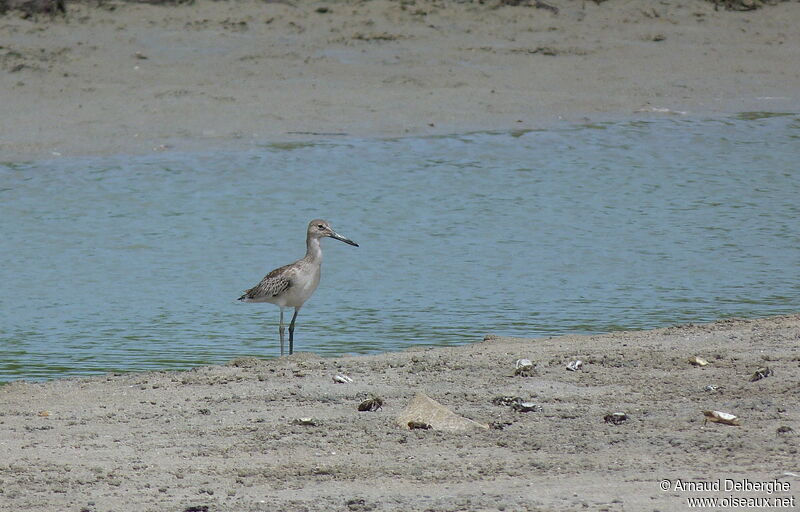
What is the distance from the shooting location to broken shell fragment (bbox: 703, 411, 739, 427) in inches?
246

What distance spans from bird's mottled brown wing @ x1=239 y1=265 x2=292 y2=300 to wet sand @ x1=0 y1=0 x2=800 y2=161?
5.37m

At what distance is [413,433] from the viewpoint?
6262 millimetres

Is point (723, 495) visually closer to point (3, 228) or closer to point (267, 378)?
point (267, 378)

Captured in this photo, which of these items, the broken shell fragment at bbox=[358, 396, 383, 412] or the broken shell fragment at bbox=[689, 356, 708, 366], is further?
the broken shell fragment at bbox=[689, 356, 708, 366]

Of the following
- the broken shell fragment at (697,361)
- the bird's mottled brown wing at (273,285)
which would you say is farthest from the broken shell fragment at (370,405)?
the bird's mottled brown wing at (273,285)

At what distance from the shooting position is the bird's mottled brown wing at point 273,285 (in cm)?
918

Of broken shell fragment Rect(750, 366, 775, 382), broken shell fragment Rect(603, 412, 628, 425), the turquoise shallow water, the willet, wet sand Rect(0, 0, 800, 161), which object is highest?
wet sand Rect(0, 0, 800, 161)

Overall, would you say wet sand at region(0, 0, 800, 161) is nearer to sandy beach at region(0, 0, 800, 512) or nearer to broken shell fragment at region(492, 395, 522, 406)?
sandy beach at region(0, 0, 800, 512)

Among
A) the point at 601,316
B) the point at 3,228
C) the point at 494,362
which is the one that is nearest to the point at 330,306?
the point at 601,316

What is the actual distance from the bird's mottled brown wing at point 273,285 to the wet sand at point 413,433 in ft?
3.68

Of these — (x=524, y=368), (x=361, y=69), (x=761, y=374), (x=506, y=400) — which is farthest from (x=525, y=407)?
(x=361, y=69)

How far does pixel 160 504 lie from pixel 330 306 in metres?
4.73

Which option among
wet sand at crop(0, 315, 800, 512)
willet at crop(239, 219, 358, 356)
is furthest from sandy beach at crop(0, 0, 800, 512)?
willet at crop(239, 219, 358, 356)

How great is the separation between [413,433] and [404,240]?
5.43 meters
